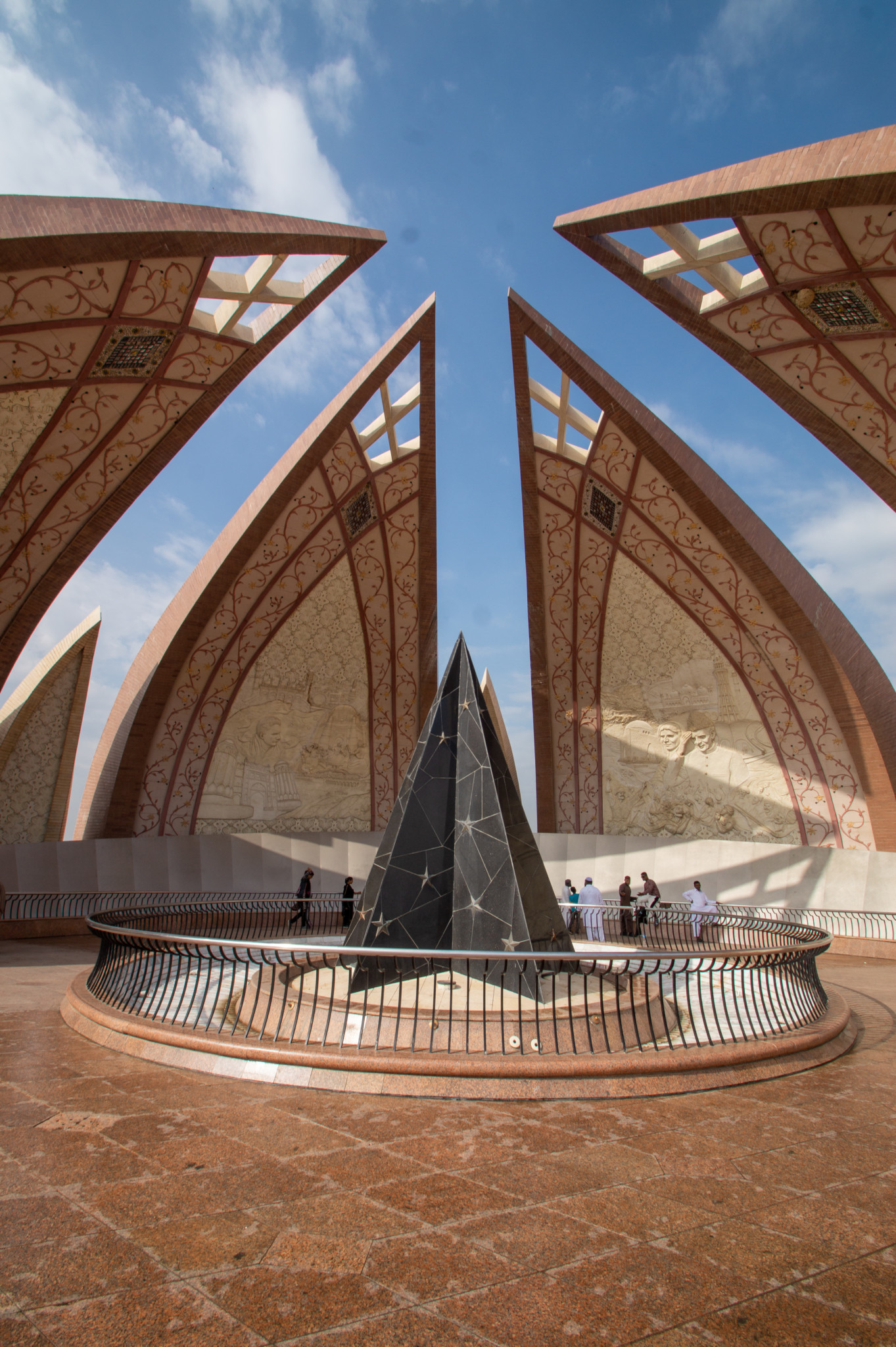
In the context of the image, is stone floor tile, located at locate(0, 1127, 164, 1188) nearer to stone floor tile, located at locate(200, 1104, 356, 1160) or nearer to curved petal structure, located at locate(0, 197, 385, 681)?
stone floor tile, located at locate(200, 1104, 356, 1160)

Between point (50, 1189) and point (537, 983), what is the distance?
2.12 meters

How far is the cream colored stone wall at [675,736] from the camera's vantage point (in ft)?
30.1

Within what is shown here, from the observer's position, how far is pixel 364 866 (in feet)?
34.7

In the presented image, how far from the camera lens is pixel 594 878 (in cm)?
1025

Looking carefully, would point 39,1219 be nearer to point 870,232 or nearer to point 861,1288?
point 861,1288

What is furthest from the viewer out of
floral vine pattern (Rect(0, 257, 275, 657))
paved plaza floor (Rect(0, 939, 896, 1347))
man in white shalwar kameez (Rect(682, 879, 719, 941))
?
man in white shalwar kameez (Rect(682, 879, 719, 941))

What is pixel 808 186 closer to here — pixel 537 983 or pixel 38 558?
pixel 537 983

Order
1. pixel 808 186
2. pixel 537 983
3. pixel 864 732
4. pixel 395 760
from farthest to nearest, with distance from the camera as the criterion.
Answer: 1. pixel 395 760
2. pixel 864 732
3. pixel 808 186
4. pixel 537 983

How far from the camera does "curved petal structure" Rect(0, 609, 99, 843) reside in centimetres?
978

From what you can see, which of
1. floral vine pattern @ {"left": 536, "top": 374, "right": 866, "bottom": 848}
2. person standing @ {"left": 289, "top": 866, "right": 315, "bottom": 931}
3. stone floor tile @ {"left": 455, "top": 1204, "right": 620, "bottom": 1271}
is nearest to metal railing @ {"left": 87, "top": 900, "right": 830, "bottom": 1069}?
stone floor tile @ {"left": 455, "top": 1204, "right": 620, "bottom": 1271}

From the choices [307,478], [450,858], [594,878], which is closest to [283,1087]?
[450,858]

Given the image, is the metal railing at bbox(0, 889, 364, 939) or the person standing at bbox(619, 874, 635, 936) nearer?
the metal railing at bbox(0, 889, 364, 939)

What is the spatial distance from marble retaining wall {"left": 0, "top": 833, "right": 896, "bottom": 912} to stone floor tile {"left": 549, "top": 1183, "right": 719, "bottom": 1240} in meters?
7.25

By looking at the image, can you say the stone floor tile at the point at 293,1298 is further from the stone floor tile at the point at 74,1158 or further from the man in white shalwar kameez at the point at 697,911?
the man in white shalwar kameez at the point at 697,911
